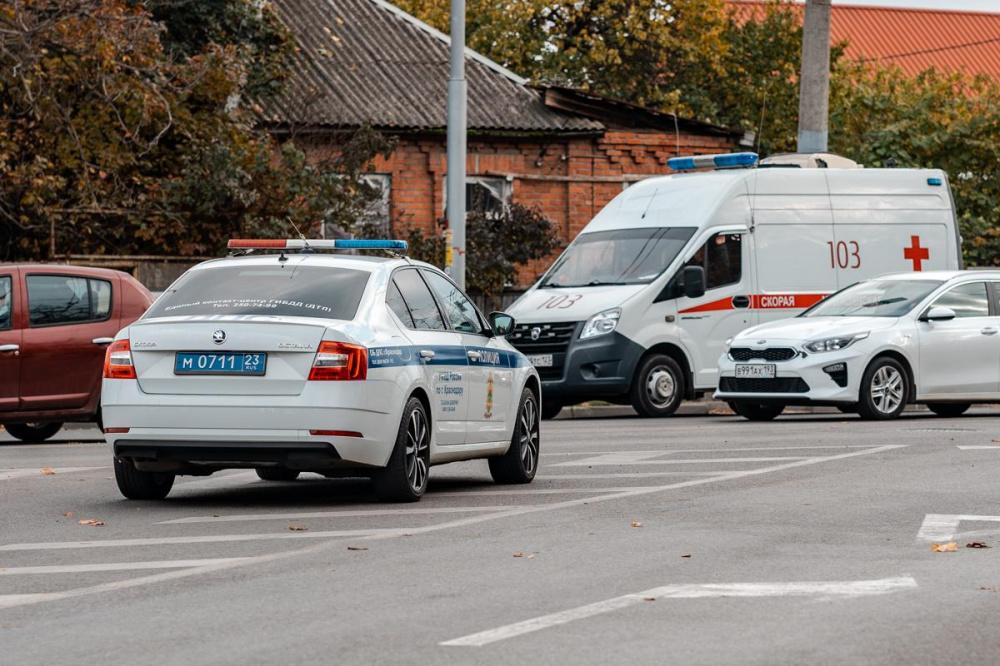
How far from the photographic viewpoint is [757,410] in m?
20.0

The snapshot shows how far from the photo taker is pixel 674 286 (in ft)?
68.1

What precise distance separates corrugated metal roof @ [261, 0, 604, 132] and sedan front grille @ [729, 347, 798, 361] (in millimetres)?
14010

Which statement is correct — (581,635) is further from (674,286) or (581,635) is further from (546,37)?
(546,37)

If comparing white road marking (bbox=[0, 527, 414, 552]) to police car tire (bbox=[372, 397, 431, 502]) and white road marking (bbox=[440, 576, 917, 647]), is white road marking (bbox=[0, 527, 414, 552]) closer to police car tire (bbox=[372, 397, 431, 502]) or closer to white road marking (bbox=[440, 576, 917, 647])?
police car tire (bbox=[372, 397, 431, 502])

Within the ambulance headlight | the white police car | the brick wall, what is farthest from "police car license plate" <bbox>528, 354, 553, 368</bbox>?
the brick wall

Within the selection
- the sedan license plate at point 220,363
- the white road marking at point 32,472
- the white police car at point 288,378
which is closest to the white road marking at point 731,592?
the white police car at point 288,378

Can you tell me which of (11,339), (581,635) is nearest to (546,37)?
(11,339)

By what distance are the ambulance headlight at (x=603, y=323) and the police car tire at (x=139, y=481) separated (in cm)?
931

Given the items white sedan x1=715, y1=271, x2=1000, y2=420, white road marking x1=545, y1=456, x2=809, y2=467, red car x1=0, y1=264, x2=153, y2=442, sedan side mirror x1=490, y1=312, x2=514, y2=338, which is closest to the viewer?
sedan side mirror x1=490, y1=312, x2=514, y2=338

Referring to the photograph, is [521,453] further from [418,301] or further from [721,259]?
[721,259]

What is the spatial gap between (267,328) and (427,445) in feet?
4.31

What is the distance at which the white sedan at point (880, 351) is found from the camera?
18672 millimetres

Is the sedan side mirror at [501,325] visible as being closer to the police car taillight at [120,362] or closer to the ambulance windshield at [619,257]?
the police car taillight at [120,362]

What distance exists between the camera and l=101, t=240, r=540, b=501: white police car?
1042 cm
